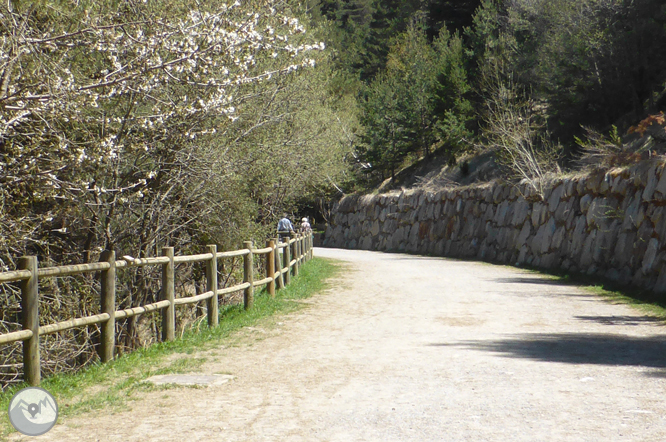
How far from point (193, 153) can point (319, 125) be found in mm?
14468

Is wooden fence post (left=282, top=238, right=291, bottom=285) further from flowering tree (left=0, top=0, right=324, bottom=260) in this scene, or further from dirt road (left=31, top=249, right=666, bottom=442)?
dirt road (left=31, top=249, right=666, bottom=442)

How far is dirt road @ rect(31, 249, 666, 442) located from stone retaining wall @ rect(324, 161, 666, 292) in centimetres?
373

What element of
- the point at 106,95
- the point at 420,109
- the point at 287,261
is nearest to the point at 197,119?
the point at 106,95

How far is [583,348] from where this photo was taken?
857cm

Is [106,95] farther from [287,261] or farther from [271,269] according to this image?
[287,261]

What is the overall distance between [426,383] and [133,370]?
3242 mm

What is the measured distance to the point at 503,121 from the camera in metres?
25.6

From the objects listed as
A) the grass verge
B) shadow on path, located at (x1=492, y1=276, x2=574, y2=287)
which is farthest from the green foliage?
the grass verge

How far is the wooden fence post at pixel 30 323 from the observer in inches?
270

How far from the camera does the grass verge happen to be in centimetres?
632

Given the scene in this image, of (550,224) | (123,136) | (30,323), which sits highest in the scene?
(123,136)

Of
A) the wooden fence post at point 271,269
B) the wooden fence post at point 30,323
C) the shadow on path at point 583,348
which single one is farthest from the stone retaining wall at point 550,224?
the wooden fence post at point 30,323

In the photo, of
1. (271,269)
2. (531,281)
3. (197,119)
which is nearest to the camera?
(197,119)

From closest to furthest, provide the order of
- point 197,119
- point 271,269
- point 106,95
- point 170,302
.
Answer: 1. point 170,302
2. point 106,95
3. point 197,119
4. point 271,269
